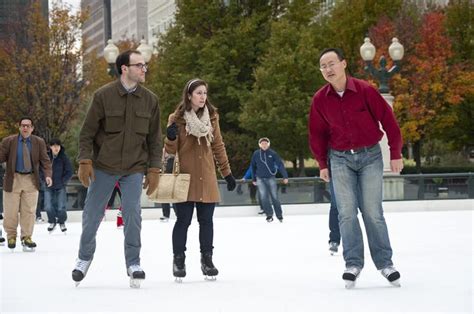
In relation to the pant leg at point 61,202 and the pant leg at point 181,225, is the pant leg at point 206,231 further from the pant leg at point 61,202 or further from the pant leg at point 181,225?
the pant leg at point 61,202

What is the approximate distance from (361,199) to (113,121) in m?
2.12

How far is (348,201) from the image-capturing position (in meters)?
8.80

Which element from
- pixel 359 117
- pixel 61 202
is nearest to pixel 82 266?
pixel 359 117

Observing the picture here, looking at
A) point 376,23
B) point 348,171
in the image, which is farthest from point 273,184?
point 376,23

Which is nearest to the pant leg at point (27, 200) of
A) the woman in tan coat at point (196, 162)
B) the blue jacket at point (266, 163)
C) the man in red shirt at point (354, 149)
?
the woman in tan coat at point (196, 162)

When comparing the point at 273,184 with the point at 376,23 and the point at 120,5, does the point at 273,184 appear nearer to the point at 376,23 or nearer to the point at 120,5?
the point at 376,23

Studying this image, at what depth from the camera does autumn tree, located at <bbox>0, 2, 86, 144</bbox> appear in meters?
43.2

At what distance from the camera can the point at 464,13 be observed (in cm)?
4991

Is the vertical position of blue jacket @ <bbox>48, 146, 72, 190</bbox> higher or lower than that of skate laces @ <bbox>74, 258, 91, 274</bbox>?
higher

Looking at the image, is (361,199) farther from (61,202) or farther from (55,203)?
(55,203)

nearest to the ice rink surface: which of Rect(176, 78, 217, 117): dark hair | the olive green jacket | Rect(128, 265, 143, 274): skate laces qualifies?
Rect(128, 265, 143, 274): skate laces

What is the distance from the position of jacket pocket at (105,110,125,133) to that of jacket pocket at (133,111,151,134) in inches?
4.8

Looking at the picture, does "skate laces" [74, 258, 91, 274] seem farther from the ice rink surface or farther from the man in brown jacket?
the man in brown jacket

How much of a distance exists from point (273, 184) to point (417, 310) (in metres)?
16.2
